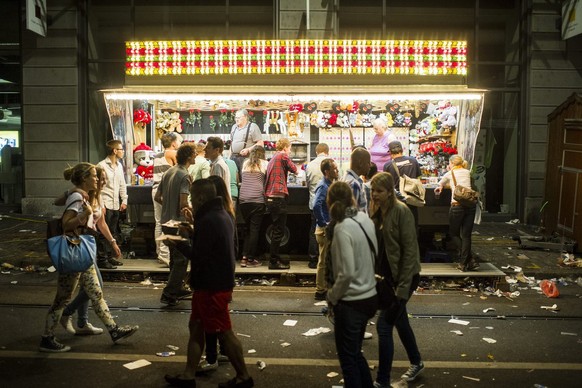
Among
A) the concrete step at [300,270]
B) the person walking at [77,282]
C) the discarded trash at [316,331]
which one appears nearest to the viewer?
the person walking at [77,282]

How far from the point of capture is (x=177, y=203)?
9.90 meters

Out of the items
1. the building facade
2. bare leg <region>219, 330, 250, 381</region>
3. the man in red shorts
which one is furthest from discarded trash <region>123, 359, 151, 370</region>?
the building facade

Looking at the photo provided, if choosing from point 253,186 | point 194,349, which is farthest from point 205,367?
point 253,186

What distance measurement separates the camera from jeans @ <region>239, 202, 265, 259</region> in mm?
11766

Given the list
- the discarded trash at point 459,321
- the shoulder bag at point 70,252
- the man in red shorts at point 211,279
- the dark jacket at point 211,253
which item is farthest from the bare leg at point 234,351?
the discarded trash at point 459,321

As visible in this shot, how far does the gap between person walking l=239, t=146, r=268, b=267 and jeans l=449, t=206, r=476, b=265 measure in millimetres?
3072

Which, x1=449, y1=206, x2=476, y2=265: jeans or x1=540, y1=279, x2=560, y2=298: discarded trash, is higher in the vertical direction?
x1=449, y1=206, x2=476, y2=265: jeans

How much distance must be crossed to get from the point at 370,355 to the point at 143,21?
12301 mm

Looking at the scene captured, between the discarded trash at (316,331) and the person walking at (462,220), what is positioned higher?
the person walking at (462,220)

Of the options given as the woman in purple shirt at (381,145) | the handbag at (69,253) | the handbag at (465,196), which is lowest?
the handbag at (69,253)

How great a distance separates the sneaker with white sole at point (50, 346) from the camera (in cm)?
762

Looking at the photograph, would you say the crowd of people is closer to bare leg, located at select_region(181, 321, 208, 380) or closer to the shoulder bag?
bare leg, located at select_region(181, 321, 208, 380)

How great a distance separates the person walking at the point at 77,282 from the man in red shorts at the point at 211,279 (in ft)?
4.97

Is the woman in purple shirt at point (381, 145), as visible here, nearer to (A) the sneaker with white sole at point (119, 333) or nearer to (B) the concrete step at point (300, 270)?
(B) the concrete step at point (300, 270)
